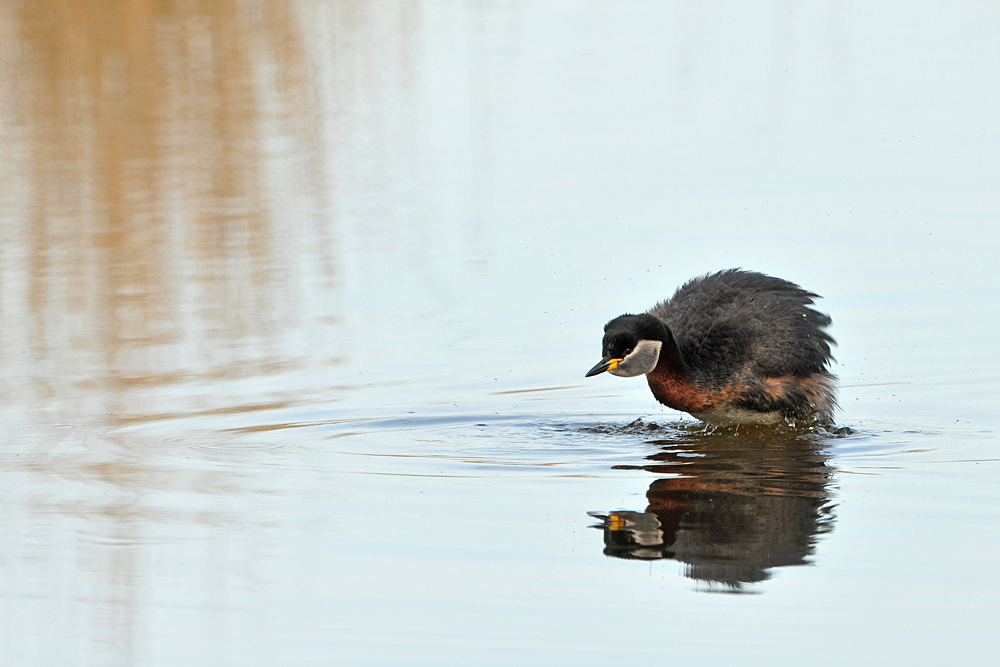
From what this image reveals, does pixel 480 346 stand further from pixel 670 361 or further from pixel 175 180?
pixel 175 180

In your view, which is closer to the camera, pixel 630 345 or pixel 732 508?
pixel 732 508

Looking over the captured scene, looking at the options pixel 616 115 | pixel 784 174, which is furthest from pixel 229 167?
pixel 784 174

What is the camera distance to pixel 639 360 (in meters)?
7.71

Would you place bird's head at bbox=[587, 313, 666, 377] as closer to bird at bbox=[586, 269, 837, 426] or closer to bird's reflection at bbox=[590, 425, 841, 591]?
bird at bbox=[586, 269, 837, 426]

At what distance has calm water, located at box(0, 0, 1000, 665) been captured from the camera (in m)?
5.25

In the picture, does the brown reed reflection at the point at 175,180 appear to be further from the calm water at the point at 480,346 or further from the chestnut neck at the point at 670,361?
the chestnut neck at the point at 670,361

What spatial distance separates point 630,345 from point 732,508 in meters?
1.52

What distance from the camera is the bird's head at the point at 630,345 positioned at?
7.65 meters

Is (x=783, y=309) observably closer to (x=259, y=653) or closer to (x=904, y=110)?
(x=259, y=653)

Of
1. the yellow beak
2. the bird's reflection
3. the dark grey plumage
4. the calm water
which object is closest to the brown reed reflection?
the calm water

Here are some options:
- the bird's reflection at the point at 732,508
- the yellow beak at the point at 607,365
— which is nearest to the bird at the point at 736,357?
the yellow beak at the point at 607,365

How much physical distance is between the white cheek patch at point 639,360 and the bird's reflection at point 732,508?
36cm

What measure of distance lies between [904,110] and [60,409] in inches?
338

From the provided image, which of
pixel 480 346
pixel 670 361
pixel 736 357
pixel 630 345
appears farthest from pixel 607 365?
pixel 480 346
